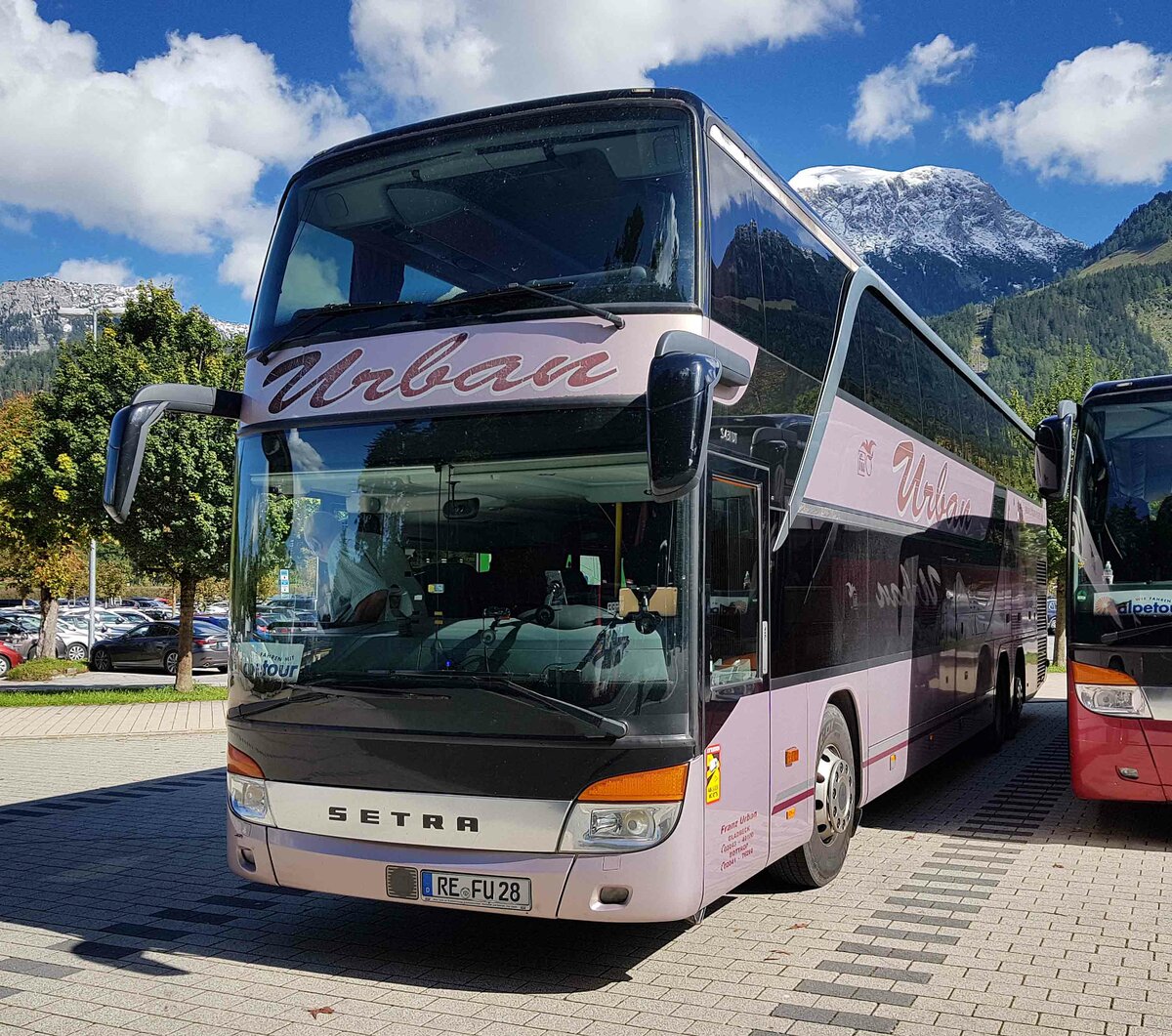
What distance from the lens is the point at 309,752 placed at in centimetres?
581

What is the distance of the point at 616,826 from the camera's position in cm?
529

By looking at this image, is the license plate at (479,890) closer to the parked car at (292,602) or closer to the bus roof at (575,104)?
the parked car at (292,602)

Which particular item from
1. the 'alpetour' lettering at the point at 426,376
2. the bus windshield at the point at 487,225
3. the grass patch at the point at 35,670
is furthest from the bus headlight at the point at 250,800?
the grass patch at the point at 35,670

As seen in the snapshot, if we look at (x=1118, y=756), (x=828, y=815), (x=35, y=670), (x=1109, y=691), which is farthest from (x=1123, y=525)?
(x=35, y=670)

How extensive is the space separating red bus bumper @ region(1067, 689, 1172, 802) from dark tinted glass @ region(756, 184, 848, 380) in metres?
3.56

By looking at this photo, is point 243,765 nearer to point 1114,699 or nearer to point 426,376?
point 426,376

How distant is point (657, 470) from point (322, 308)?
2435 mm

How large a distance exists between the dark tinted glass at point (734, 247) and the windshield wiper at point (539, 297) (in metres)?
0.58

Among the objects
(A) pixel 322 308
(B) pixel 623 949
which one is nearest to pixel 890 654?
(B) pixel 623 949

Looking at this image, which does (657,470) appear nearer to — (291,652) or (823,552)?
(291,652)

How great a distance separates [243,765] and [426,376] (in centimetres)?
217

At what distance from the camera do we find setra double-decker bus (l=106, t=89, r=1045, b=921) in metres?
5.33

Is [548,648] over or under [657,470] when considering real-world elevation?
under

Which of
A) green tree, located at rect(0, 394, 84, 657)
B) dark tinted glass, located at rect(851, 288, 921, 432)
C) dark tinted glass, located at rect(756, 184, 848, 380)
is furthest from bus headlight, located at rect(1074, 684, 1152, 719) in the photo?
green tree, located at rect(0, 394, 84, 657)
